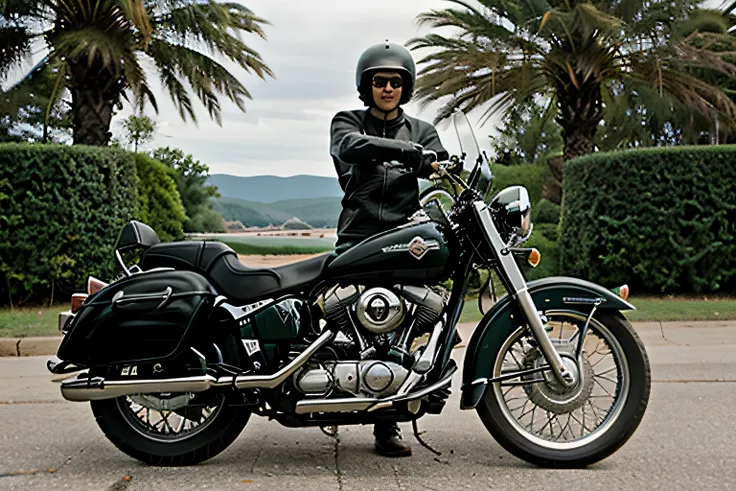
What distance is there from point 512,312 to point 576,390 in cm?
49

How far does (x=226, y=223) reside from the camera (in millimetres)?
14195

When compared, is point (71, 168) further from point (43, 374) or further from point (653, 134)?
point (653, 134)

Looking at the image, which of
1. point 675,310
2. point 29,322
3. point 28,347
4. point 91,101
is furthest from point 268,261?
point 91,101

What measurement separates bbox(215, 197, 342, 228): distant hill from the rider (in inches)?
201

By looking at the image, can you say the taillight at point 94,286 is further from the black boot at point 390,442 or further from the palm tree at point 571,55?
the palm tree at point 571,55

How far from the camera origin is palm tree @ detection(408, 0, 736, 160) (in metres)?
14.6

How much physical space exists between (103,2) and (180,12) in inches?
54.3

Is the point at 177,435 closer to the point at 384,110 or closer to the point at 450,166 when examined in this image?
the point at 450,166

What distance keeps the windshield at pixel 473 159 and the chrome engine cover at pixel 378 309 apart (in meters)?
0.70

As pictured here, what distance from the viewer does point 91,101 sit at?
13594 mm

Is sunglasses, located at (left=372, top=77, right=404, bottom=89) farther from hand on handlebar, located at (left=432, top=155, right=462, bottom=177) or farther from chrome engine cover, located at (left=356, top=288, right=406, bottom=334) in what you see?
chrome engine cover, located at (left=356, top=288, right=406, bottom=334)

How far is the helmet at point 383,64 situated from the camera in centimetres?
431

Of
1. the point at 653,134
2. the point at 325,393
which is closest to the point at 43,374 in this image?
the point at 325,393

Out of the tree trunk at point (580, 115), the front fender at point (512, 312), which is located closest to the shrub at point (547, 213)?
the tree trunk at point (580, 115)
